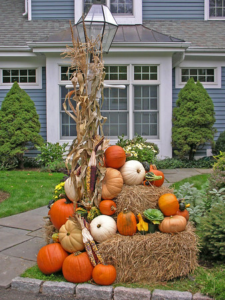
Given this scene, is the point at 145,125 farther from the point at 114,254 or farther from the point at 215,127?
the point at 114,254

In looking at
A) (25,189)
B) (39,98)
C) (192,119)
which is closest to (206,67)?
(192,119)

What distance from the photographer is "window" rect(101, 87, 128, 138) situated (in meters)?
9.97

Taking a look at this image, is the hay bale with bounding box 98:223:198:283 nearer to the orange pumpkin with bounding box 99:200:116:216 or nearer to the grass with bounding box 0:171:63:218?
the orange pumpkin with bounding box 99:200:116:216

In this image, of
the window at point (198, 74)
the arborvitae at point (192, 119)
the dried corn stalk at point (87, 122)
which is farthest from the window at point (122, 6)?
the dried corn stalk at point (87, 122)

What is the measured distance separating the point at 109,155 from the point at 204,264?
1546mm

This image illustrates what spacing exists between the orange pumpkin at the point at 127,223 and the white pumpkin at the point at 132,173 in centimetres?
50

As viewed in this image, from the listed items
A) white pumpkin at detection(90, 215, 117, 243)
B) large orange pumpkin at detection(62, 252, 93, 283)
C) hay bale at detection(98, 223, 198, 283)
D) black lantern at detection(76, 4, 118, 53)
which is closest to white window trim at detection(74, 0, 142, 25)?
black lantern at detection(76, 4, 118, 53)

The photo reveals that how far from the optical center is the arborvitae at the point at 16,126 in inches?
344

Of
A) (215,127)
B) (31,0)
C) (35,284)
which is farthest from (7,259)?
(31,0)

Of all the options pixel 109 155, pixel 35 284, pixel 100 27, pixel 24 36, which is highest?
pixel 24 36

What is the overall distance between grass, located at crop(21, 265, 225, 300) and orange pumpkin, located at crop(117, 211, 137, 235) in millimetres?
481

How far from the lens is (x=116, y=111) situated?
9.96 metres

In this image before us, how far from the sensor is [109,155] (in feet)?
11.2

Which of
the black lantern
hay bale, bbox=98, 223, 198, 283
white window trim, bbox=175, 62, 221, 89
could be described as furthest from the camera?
white window trim, bbox=175, 62, 221, 89
